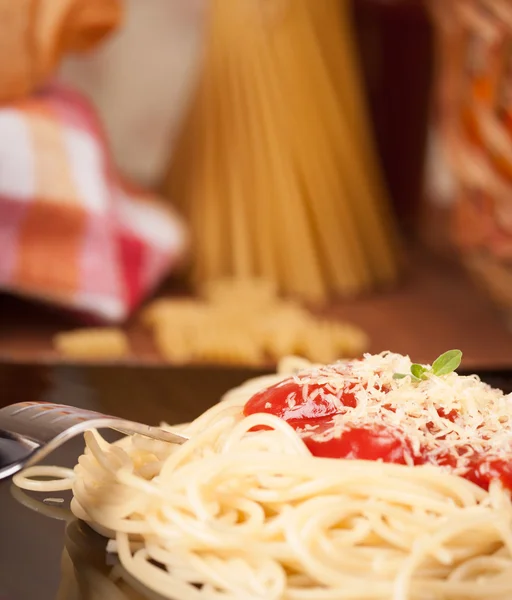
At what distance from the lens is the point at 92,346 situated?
2.03 m

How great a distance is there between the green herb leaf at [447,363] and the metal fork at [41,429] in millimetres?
248

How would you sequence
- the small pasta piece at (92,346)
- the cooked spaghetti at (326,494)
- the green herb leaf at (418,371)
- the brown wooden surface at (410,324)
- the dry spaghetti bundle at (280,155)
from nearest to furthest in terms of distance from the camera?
the cooked spaghetti at (326,494) → the green herb leaf at (418,371) → the small pasta piece at (92,346) → the brown wooden surface at (410,324) → the dry spaghetti bundle at (280,155)

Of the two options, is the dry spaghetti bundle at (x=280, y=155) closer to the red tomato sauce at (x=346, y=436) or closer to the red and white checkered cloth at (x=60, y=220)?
the red and white checkered cloth at (x=60, y=220)

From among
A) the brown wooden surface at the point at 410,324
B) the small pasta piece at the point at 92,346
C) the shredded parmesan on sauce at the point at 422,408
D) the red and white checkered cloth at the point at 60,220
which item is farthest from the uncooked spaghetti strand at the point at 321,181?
the shredded parmesan on sauce at the point at 422,408

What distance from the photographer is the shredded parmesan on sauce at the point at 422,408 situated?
0.82m

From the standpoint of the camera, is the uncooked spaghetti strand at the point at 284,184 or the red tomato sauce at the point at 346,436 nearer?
the red tomato sauce at the point at 346,436

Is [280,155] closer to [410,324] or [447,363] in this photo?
[410,324]

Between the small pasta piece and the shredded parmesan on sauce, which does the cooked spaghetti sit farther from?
the small pasta piece

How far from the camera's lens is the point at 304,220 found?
2.71m

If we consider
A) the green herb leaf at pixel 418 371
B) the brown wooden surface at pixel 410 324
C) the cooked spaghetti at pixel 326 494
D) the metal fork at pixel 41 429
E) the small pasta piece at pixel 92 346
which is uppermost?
the metal fork at pixel 41 429

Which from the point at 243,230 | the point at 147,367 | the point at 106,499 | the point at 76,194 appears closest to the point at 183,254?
the point at 243,230

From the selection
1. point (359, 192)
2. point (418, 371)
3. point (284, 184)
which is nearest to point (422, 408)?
point (418, 371)

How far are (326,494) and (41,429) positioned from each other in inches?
10.0

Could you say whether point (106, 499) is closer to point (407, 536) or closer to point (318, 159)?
point (407, 536)
